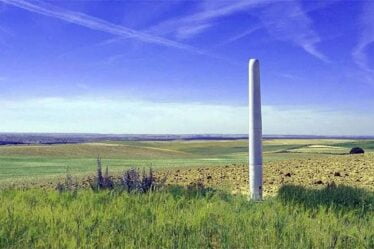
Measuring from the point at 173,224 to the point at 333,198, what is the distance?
4.27m

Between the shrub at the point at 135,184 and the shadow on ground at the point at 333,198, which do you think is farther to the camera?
the shrub at the point at 135,184

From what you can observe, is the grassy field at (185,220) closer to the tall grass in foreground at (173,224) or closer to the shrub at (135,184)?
the tall grass in foreground at (173,224)

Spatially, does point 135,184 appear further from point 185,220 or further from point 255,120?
point 185,220

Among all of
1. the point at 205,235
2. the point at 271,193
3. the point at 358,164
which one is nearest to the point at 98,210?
the point at 205,235

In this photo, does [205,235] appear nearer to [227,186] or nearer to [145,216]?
[145,216]

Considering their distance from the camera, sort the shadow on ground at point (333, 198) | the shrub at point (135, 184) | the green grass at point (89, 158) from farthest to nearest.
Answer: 1. the green grass at point (89, 158)
2. the shrub at point (135, 184)
3. the shadow on ground at point (333, 198)

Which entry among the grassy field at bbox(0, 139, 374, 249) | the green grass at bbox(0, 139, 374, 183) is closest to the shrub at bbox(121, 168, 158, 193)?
the grassy field at bbox(0, 139, 374, 249)

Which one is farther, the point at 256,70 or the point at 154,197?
the point at 256,70

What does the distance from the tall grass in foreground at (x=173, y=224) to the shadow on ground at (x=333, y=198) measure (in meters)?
0.14

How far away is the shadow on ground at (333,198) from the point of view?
979 cm

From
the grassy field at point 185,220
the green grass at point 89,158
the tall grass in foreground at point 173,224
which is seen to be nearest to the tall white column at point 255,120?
the grassy field at point 185,220

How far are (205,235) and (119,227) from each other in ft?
4.32

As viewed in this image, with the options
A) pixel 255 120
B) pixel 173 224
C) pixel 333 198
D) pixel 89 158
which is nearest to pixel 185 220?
pixel 173 224

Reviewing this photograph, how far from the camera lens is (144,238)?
7.02 metres
